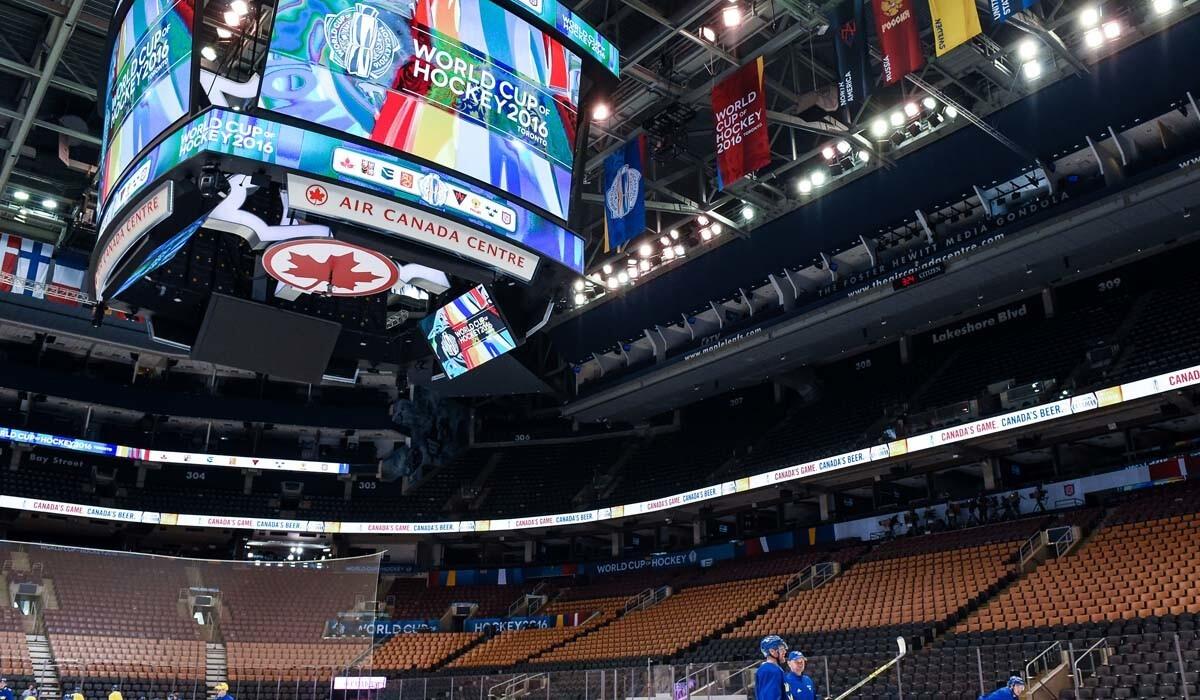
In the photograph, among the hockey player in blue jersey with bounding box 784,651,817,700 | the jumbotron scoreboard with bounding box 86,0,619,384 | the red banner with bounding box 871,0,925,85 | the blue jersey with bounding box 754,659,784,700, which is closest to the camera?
the blue jersey with bounding box 754,659,784,700

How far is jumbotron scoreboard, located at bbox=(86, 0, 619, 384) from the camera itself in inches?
434

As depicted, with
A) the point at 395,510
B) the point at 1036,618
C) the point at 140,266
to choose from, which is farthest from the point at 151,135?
the point at 395,510

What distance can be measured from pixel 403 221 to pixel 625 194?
9.87m

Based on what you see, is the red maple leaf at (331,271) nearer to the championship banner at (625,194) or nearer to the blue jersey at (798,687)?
the championship banner at (625,194)

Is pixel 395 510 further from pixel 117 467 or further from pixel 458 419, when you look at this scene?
pixel 117 467

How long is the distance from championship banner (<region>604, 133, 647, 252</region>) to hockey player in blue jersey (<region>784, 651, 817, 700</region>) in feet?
46.7

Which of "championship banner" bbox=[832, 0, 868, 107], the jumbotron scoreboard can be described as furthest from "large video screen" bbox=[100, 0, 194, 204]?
"championship banner" bbox=[832, 0, 868, 107]

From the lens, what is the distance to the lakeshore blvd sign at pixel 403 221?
11.1m

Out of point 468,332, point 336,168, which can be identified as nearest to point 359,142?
point 336,168

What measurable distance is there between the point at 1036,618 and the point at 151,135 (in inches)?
665

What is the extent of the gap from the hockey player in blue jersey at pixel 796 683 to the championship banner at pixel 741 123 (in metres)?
12.8

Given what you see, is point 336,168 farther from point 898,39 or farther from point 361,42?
point 898,39

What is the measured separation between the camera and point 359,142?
1120 cm

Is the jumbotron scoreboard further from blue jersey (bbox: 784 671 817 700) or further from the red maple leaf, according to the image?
blue jersey (bbox: 784 671 817 700)
